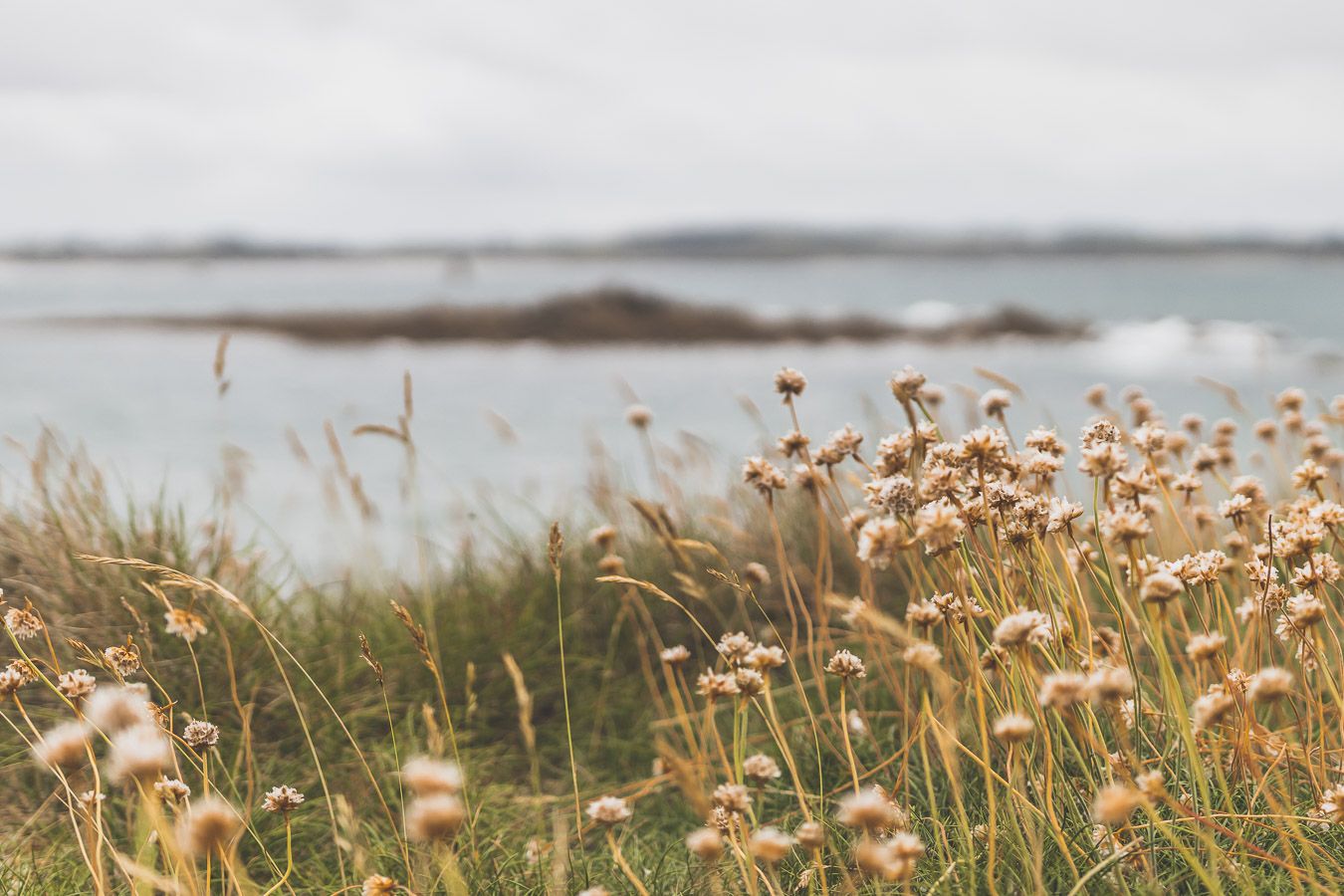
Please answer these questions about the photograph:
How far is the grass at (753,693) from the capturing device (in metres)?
1.48

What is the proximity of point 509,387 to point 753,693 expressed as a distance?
11.0 meters

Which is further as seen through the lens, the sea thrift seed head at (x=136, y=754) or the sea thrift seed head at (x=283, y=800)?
the sea thrift seed head at (x=283, y=800)

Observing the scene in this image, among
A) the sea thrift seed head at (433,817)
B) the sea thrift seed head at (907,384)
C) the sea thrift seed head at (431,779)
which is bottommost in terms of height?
the sea thrift seed head at (433,817)

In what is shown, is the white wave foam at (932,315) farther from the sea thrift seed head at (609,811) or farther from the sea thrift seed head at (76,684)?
the sea thrift seed head at (76,684)

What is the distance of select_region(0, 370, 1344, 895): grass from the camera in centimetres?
148

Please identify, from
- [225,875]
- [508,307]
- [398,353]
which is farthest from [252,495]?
[508,307]

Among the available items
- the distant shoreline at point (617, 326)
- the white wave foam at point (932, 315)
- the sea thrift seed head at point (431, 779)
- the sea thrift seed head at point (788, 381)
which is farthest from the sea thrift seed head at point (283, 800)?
the white wave foam at point (932, 315)

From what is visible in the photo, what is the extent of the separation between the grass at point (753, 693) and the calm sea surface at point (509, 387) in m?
0.46

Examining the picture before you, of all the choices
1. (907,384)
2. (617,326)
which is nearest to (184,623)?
(907,384)

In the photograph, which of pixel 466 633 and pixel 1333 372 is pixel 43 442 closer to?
pixel 466 633

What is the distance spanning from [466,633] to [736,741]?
5.91 feet

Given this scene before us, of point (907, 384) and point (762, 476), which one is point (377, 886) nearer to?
point (762, 476)

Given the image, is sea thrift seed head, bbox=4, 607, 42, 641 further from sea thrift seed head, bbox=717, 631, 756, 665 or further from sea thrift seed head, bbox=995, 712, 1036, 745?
sea thrift seed head, bbox=995, 712, 1036, 745

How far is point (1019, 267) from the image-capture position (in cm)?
3953
